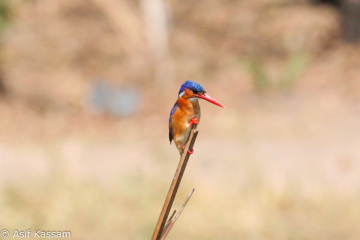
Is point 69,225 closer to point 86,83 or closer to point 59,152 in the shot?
point 59,152

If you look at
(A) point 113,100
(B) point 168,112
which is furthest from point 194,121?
(B) point 168,112

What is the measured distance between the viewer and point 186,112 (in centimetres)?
138

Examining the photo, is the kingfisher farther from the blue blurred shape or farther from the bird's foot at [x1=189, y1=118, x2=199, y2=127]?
the blue blurred shape

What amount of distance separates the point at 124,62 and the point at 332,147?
4.62 meters

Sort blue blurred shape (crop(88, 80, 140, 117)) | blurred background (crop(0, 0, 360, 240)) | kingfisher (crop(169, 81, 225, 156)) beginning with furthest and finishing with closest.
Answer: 1. blue blurred shape (crop(88, 80, 140, 117))
2. blurred background (crop(0, 0, 360, 240))
3. kingfisher (crop(169, 81, 225, 156))

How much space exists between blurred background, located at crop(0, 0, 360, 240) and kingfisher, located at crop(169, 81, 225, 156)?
1.88 metres

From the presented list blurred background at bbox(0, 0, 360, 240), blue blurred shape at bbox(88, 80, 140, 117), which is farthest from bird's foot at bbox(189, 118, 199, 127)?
blue blurred shape at bbox(88, 80, 140, 117)

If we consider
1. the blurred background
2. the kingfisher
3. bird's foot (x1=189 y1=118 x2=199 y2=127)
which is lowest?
bird's foot (x1=189 y1=118 x2=199 y2=127)

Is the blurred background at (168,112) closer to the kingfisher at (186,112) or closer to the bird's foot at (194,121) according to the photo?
the kingfisher at (186,112)

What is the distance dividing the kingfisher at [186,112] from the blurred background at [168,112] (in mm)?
1879

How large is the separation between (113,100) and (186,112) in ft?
22.3

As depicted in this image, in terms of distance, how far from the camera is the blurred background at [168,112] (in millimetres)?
4879

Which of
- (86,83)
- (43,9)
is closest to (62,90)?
(86,83)

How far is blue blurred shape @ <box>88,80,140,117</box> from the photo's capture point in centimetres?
804
